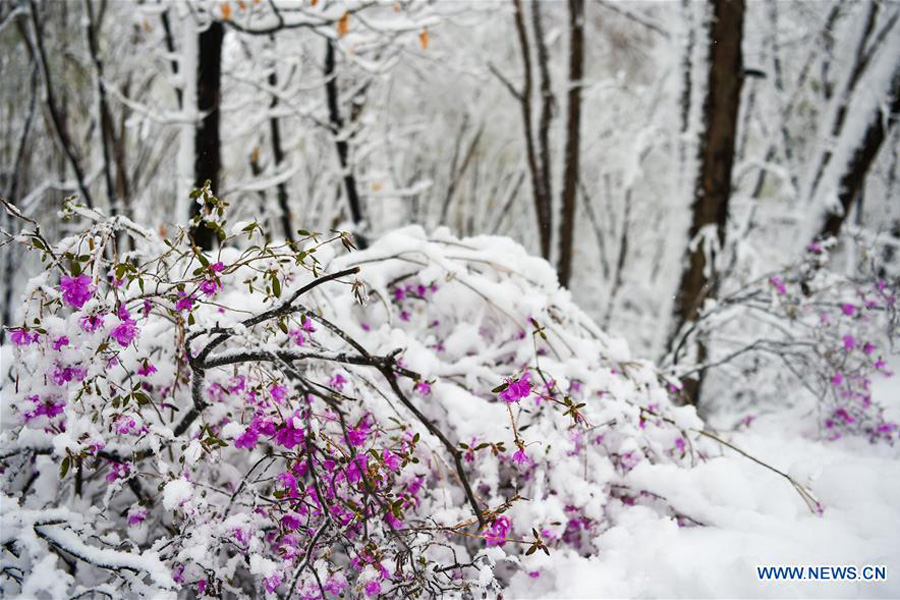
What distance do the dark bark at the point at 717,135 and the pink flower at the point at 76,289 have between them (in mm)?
3489

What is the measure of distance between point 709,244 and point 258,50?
16.3 feet

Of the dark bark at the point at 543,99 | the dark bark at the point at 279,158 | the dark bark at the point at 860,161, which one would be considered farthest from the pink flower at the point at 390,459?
the dark bark at the point at 543,99

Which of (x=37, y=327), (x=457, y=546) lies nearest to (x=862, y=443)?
(x=457, y=546)

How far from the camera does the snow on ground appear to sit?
1.30m

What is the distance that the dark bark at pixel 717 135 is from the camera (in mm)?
3580

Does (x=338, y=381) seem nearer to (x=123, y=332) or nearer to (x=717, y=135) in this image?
(x=123, y=332)

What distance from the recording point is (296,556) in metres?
1.23

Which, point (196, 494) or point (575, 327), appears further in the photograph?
point (575, 327)

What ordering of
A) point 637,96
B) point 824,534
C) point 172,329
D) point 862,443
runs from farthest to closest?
point 637,96 < point 862,443 < point 172,329 < point 824,534

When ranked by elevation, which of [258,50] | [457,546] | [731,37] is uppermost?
[258,50]

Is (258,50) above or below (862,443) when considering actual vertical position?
above

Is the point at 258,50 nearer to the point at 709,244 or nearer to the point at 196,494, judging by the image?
the point at 709,244

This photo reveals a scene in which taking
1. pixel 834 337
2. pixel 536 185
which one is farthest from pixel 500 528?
pixel 536 185

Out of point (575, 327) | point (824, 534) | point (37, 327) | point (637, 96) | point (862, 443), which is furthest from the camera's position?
point (637, 96)
